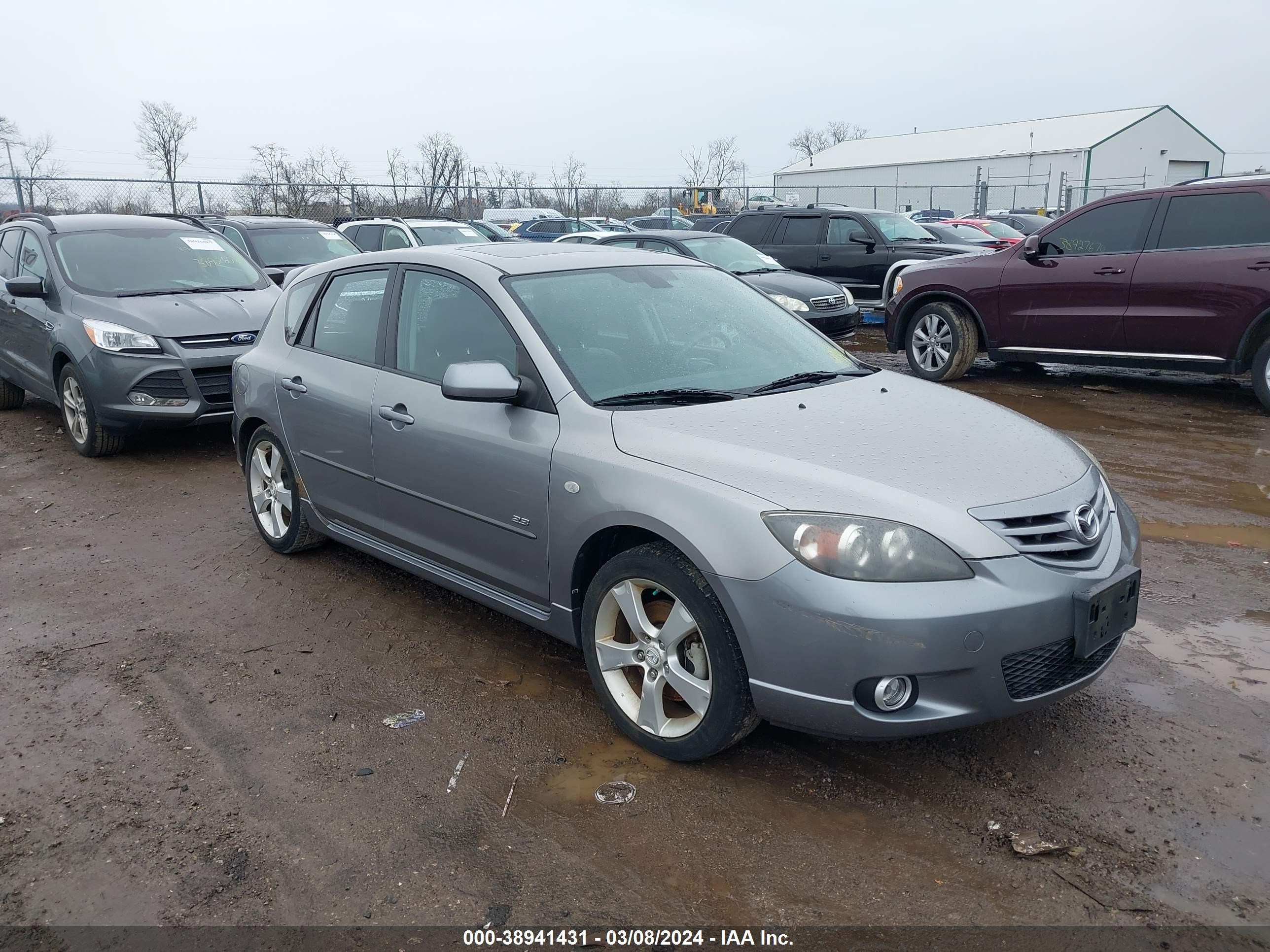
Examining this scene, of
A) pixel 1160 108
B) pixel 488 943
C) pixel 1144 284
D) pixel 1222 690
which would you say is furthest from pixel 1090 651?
pixel 1160 108

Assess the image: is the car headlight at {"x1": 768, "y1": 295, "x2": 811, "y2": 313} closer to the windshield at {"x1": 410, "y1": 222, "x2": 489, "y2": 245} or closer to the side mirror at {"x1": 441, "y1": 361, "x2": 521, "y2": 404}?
the windshield at {"x1": 410, "y1": 222, "x2": 489, "y2": 245}

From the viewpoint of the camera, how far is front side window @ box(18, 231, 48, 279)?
8.37 metres

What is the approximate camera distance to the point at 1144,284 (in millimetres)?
8742

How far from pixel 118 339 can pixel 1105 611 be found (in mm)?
6982

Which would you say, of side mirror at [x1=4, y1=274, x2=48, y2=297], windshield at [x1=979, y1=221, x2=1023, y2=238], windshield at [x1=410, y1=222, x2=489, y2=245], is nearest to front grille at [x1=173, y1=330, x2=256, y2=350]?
side mirror at [x1=4, y1=274, x2=48, y2=297]

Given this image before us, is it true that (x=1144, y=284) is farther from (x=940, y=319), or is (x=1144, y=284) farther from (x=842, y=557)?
(x=842, y=557)

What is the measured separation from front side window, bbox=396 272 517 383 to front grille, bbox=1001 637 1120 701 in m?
2.08

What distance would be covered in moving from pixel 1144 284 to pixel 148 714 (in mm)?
8340

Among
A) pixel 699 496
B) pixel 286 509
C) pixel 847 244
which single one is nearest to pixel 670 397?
pixel 699 496

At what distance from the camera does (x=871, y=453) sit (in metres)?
3.29

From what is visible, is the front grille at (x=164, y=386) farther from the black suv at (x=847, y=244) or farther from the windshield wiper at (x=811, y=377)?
the black suv at (x=847, y=244)

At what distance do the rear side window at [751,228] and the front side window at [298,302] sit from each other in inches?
414

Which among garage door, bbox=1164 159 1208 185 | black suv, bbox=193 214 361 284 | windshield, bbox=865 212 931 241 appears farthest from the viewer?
garage door, bbox=1164 159 1208 185

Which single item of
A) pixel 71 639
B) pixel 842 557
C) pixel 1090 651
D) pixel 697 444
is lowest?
pixel 71 639
